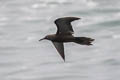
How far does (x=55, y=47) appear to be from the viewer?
2275 centimetres

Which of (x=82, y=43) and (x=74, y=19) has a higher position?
(x=74, y=19)

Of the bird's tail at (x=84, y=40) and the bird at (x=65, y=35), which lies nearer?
the bird's tail at (x=84, y=40)

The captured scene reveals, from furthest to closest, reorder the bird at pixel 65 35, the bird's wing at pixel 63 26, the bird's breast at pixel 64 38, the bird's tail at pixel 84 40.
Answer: the bird's wing at pixel 63 26 → the bird's breast at pixel 64 38 → the bird at pixel 65 35 → the bird's tail at pixel 84 40

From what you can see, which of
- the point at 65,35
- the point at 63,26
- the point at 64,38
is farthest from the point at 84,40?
the point at 63,26

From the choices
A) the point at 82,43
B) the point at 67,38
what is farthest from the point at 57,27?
the point at 82,43

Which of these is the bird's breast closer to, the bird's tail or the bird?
the bird

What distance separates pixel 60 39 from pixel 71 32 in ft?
4.02

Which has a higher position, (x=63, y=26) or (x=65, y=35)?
(x=63, y=26)

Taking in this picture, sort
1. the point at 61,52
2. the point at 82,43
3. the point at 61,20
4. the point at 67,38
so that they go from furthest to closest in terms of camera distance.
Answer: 1. the point at 61,52
2. the point at 61,20
3. the point at 67,38
4. the point at 82,43

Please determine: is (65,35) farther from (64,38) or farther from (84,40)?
(84,40)

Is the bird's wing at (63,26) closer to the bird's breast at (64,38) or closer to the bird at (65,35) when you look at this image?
the bird at (65,35)

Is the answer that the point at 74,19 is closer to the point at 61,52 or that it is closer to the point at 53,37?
the point at 53,37

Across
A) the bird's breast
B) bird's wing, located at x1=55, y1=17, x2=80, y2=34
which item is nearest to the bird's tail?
the bird's breast

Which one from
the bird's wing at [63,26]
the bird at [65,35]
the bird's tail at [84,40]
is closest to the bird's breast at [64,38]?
the bird at [65,35]
